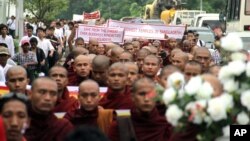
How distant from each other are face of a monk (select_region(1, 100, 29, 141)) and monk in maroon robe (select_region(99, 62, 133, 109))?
8.94 ft

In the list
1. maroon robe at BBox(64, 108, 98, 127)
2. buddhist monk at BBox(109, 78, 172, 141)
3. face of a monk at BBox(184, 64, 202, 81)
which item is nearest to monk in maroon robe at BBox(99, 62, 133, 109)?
face of a monk at BBox(184, 64, 202, 81)

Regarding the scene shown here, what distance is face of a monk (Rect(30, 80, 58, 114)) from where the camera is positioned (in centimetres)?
814

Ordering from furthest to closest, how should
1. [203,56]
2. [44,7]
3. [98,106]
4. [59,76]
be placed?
[44,7]
[203,56]
[59,76]
[98,106]

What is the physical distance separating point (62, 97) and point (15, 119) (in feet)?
10.00

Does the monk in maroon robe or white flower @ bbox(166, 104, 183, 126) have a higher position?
white flower @ bbox(166, 104, 183, 126)

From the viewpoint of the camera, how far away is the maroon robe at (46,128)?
26.6 ft

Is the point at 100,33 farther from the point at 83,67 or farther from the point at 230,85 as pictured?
the point at 230,85

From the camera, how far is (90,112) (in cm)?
884

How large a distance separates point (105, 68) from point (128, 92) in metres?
1.40

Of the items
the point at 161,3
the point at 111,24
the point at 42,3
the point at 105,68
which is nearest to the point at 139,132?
the point at 105,68

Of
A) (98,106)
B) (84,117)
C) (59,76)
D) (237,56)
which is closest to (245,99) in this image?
(237,56)

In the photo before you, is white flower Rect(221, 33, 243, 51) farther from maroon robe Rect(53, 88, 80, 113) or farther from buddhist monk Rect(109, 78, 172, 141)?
maroon robe Rect(53, 88, 80, 113)

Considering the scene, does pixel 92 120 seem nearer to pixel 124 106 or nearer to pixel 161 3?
pixel 124 106

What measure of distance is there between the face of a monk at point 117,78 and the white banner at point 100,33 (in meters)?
8.51
